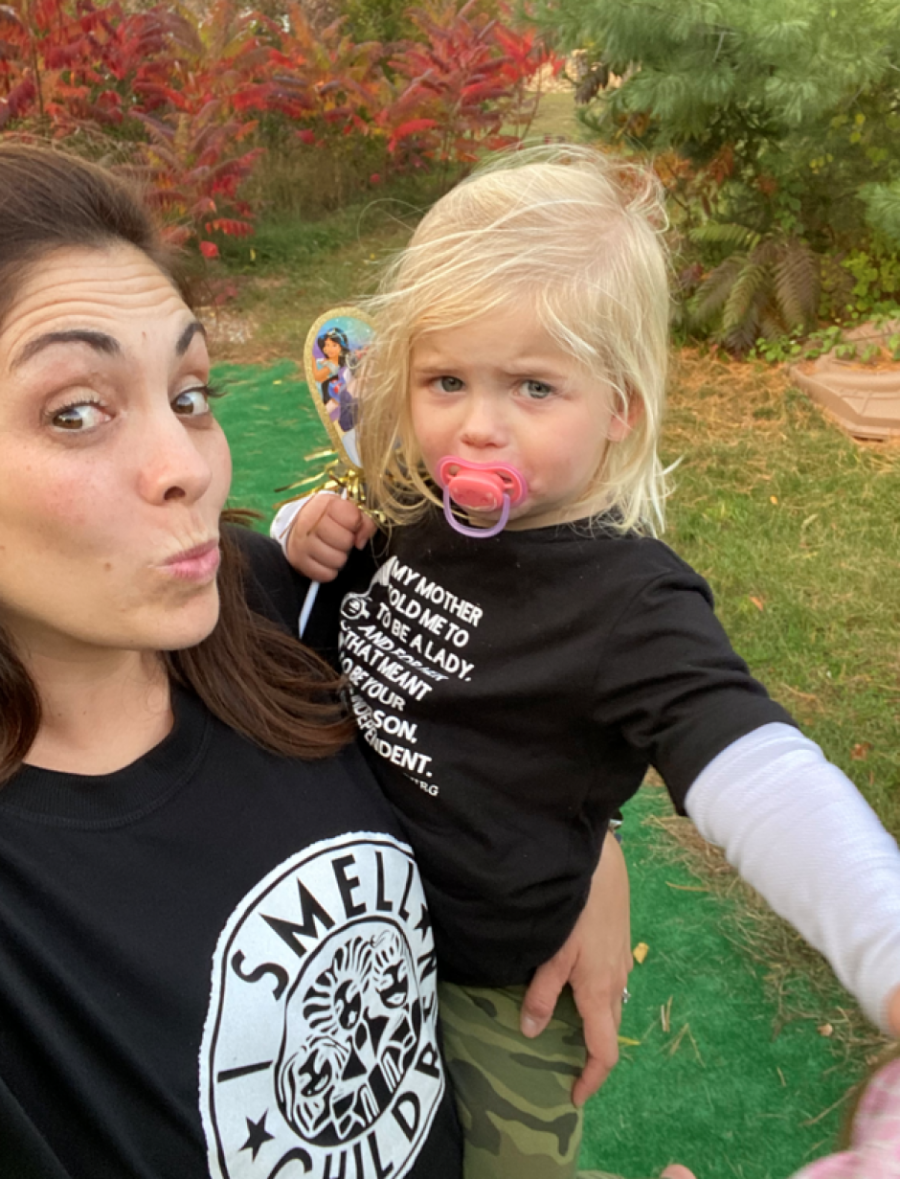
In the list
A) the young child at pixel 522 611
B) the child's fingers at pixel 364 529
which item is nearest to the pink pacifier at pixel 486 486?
the young child at pixel 522 611

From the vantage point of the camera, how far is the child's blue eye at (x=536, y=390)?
147 centimetres

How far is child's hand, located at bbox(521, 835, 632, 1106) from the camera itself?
1.57 m

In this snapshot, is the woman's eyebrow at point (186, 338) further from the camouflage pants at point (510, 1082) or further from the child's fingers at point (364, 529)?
the camouflage pants at point (510, 1082)

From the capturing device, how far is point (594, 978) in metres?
1.58

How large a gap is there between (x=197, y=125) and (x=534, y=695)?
302 inches

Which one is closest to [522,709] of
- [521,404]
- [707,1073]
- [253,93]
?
[521,404]

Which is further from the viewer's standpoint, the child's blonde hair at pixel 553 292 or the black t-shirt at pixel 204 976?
the child's blonde hair at pixel 553 292

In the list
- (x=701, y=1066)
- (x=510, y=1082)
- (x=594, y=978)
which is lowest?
(x=701, y=1066)

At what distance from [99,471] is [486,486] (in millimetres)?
593

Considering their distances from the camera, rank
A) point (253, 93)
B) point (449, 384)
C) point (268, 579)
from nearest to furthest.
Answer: point (449, 384)
point (268, 579)
point (253, 93)

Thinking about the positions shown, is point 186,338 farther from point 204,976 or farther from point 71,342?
point 204,976

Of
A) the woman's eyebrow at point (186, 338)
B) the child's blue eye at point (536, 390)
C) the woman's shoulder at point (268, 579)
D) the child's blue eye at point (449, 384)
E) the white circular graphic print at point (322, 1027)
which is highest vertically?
the woman's eyebrow at point (186, 338)

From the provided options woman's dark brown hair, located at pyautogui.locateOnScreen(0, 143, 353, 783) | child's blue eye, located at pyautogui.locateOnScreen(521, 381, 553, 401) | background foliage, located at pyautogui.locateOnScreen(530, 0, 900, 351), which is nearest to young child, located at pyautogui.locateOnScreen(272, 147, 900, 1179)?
child's blue eye, located at pyautogui.locateOnScreen(521, 381, 553, 401)

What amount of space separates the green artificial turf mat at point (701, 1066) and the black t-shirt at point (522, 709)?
3.09ft
